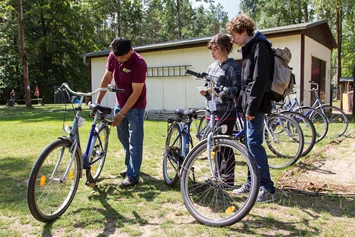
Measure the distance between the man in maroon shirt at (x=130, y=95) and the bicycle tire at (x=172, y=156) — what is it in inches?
12.4

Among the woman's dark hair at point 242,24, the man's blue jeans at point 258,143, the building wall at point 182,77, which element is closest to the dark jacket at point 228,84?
the man's blue jeans at point 258,143

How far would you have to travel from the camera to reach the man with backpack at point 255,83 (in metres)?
2.77

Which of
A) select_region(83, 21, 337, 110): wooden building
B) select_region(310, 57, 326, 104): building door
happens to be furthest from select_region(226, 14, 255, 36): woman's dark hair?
select_region(310, 57, 326, 104): building door

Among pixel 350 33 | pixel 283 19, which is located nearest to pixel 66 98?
pixel 283 19

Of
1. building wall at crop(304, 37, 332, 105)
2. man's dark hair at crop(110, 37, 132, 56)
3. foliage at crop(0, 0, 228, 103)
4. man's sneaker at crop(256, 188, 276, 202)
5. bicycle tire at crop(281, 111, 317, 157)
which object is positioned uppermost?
foliage at crop(0, 0, 228, 103)

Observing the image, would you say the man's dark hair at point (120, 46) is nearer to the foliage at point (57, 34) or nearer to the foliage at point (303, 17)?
the foliage at point (303, 17)

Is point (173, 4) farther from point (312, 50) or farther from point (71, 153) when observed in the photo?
point (71, 153)

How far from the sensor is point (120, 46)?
319cm

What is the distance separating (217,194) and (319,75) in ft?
A: 34.9

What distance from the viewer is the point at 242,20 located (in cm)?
294

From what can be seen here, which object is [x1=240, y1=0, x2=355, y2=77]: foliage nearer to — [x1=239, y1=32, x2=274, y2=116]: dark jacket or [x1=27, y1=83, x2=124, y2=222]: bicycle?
[x1=239, y1=32, x2=274, y2=116]: dark jacket

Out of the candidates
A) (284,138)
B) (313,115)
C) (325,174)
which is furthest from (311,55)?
(325,174)

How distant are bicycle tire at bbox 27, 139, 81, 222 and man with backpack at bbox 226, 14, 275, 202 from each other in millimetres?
1589

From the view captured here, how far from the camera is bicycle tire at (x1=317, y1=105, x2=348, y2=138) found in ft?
20.6
